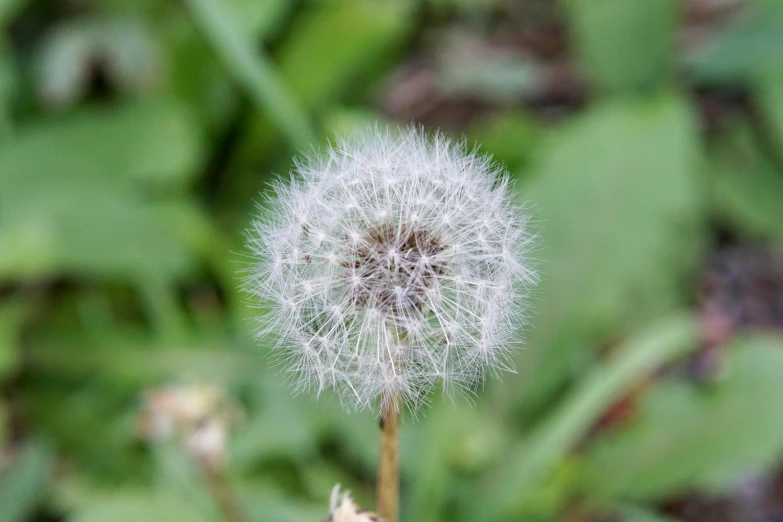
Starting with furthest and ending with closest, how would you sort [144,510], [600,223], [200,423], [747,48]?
1. [747,48]
2. [600,223]
3. [144,510]
4. [200,423]

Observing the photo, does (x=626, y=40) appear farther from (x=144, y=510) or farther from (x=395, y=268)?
(x=395, y=268)

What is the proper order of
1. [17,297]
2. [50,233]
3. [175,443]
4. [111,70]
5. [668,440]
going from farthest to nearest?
[111,70], [17,297], [50,233], [668,440], [175,443]

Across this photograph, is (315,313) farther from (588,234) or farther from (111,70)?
(111,70)

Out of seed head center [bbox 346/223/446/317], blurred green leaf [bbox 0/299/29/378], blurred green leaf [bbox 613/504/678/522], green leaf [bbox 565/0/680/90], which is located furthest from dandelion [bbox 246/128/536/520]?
green leaf [bbox 565/0/680/90]

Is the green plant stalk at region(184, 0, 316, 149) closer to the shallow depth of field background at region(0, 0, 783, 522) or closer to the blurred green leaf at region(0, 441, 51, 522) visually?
the shallow depth of field background at region(0, 0, 783, 522)

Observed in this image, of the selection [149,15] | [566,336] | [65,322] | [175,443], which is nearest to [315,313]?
[175,443]

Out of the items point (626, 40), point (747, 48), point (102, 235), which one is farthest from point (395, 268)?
point (747, 48)
